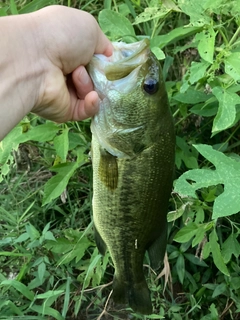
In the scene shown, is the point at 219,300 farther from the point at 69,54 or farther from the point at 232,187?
the point at 69,54

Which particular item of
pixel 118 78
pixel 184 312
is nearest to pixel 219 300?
pixel 184 312

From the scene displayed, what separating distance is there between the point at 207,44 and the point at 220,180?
534 millimetres

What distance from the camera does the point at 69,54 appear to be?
69.0 inches

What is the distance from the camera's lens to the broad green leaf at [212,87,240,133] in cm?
171

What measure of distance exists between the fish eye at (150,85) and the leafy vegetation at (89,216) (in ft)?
0.59

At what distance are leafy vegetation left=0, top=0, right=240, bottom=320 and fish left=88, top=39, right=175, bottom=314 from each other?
0.58 feet

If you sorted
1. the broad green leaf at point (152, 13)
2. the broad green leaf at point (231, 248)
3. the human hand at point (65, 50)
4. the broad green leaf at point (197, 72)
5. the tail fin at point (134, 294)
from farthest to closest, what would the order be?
the broad green leaf at point (231, 248) < the tail fin at point (134, 294) < the broad green leaf at point (152, 13) < the broad green leaf at point (197, 72) < the human hand at point (65, 50)

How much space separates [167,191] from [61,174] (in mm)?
584

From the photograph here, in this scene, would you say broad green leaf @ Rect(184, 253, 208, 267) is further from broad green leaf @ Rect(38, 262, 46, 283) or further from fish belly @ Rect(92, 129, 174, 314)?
broad green leaf @ Rect(38, 262, 46, 283)

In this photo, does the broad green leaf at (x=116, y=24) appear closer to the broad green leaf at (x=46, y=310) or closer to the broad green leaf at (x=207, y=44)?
the broad green leaf at (x=207, y=44)

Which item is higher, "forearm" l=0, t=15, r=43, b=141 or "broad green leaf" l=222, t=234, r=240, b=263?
"forearm" l=0, t=15, r=43, b=141

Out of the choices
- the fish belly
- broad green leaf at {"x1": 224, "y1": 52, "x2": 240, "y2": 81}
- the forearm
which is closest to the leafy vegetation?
broad green leaf at {"x1": 224, "y1": 52, "x2": 240, "y2": 81}

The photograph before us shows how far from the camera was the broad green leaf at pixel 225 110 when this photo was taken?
67.3 inches

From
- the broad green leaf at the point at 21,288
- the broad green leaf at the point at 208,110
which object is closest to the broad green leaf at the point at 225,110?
the broad green leaf at the point at 208,110
